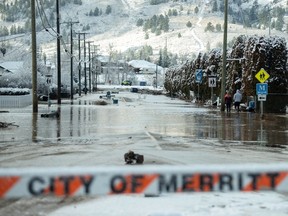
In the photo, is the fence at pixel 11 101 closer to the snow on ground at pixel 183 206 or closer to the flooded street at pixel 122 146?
the flooded street at pixel 122 146

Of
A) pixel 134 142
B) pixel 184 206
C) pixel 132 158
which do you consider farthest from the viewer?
pixel 134 142

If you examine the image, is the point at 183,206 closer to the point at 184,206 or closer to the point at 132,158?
the point at 184,206

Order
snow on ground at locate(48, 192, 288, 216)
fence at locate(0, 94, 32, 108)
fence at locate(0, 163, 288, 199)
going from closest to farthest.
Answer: fence at locate(0, 163, 288, 199) < snow on ground at locate(48, 192, 288, 216) < fence at locate(0, 94, 32, 108)

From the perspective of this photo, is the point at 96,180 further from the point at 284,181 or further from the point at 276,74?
the point at 276,74

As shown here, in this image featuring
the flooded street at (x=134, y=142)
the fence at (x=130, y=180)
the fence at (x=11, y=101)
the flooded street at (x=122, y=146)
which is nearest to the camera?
the fence at (x=130, y=180)

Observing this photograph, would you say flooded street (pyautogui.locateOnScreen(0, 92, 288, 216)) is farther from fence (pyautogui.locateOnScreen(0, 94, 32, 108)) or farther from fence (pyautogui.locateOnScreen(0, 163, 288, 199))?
fence (pyautogui.locateOnScreen(0, 94, 32, 108))

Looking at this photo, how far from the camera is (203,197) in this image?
7508 mm

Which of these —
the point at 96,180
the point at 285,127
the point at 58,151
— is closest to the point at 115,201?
the point at 96,180

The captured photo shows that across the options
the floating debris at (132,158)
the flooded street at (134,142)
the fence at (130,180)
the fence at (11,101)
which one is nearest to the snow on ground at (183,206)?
the fence at (130,180)

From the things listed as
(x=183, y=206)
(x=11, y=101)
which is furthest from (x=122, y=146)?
(x=11, y=101)

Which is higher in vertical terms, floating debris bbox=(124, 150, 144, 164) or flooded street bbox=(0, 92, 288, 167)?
floating debris bbox=(124, 150, 144, 164)

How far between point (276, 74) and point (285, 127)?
12.6 m

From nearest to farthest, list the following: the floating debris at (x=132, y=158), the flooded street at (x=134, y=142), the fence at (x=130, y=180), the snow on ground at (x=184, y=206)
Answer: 1. the fence at (x=130, y=180)
2. the snow on ground at (x=184, y=206)
3. the floating debris at (x=132, y=158)
4. the flooded street at (x=134, y=142)

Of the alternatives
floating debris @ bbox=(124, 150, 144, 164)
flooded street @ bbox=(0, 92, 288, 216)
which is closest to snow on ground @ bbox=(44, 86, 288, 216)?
flooded street @ bbox=(0, 92, 288, 216)
